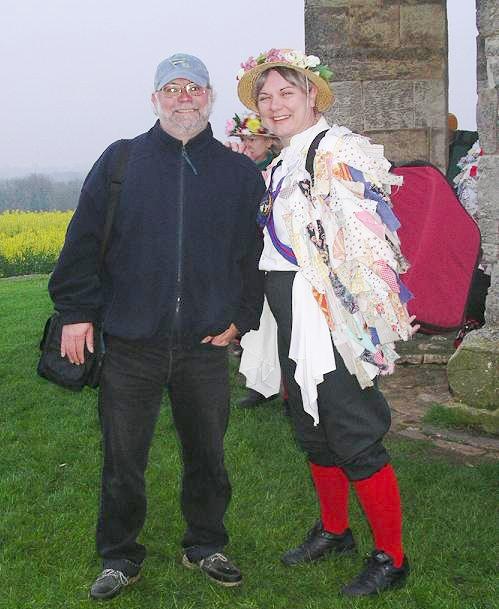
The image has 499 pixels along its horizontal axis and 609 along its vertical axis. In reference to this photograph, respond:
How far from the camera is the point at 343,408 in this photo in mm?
3078

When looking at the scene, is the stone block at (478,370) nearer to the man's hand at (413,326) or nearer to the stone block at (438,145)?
the man's hand at (413,326)

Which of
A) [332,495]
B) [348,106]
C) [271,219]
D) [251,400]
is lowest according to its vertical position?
[251,400]

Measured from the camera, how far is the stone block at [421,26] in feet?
24.6

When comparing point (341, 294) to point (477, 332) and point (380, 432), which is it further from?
point (477, 332)

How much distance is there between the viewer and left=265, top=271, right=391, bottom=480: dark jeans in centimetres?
308

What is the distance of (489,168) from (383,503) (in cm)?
275

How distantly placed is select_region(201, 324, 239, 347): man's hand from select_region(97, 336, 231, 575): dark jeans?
4 centimetres

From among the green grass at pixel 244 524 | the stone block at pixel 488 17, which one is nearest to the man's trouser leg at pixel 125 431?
the green grass at pixel 244 524

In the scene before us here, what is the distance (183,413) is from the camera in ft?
10.8

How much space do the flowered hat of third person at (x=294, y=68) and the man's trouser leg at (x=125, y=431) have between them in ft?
3.58

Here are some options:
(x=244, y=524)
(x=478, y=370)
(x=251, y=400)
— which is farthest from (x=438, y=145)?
(x=244, y=524)

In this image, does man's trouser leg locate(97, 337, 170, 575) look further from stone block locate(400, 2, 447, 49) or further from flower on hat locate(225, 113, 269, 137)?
stone block locate(400, 2, 447, 49)

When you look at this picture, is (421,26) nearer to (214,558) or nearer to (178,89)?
(178,89)

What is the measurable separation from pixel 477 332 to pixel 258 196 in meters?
2.60
